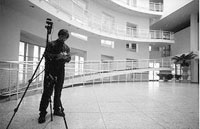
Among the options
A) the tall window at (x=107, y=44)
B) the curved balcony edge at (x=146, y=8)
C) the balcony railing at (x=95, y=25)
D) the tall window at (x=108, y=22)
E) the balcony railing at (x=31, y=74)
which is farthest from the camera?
the tall window at (x=107, y=44)

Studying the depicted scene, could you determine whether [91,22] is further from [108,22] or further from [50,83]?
[50,83]

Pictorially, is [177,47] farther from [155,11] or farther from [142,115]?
[142,115]

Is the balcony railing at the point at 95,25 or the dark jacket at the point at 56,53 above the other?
the balcony railing at the point at 95,25

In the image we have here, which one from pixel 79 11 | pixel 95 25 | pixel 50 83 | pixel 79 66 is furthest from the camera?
pixel 95 25

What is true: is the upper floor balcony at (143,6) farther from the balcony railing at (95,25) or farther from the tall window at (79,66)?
the tall window at (79,66)

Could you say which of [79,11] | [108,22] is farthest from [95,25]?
[108,22]

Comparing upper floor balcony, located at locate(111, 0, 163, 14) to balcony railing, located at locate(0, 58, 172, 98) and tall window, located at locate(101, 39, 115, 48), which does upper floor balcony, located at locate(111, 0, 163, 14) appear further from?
balcony railing, located at locate(0, 58, 172, 98)

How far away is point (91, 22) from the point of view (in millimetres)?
10117

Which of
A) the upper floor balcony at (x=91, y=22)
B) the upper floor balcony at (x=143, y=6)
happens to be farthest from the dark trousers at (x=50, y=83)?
the upper floor balcony at (x=143, y=6)

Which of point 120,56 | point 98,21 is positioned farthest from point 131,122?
point 120,56

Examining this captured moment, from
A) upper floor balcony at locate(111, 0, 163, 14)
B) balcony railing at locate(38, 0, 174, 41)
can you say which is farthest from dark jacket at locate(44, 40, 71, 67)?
upper floor balcony at locate(111, 0, 163, 14)

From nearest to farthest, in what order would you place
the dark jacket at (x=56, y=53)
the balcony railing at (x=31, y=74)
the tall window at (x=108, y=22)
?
1. the dark jacket at (x=56, y=53)
2. the balcony railing at (x=31, y=74)
3. the tall window at (x=108, y=22)

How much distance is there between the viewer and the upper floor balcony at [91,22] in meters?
6.38

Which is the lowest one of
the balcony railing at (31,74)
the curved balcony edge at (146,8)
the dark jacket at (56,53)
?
the balcony railing at (31,74)
